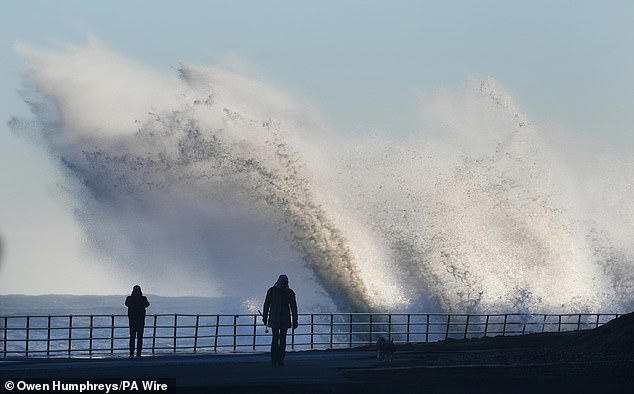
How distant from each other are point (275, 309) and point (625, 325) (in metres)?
7.84

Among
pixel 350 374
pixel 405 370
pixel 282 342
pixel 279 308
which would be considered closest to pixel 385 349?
pixel 282 342

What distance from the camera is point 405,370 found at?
902 inches

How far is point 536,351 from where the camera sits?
28641 millimetres

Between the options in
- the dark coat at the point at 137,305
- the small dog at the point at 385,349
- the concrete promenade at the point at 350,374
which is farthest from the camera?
the dark coat at the point at 137,305

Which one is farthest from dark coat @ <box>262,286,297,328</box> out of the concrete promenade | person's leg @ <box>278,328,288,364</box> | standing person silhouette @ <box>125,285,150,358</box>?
standing person silhouette @ <box>125,285,150,358</box>

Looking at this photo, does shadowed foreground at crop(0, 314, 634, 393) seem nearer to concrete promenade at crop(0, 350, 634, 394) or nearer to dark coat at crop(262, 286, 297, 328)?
concrete promenade at crop(0, 350, 634, 394)

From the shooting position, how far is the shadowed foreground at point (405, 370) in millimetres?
19219

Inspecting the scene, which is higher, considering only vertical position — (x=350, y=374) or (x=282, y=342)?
(x=282, y=342)

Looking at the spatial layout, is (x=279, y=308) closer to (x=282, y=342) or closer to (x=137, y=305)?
(x=282, y=342)

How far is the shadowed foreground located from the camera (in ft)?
63.1

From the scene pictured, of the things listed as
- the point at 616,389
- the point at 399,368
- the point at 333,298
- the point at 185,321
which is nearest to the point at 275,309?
the point at 399,368

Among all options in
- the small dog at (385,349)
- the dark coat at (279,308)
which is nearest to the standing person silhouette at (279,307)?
the dark coat at (279,308)

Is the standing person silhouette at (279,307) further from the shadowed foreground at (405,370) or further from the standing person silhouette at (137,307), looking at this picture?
the standing person silhouette at (137,307)

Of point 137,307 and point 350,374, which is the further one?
point 137,307
